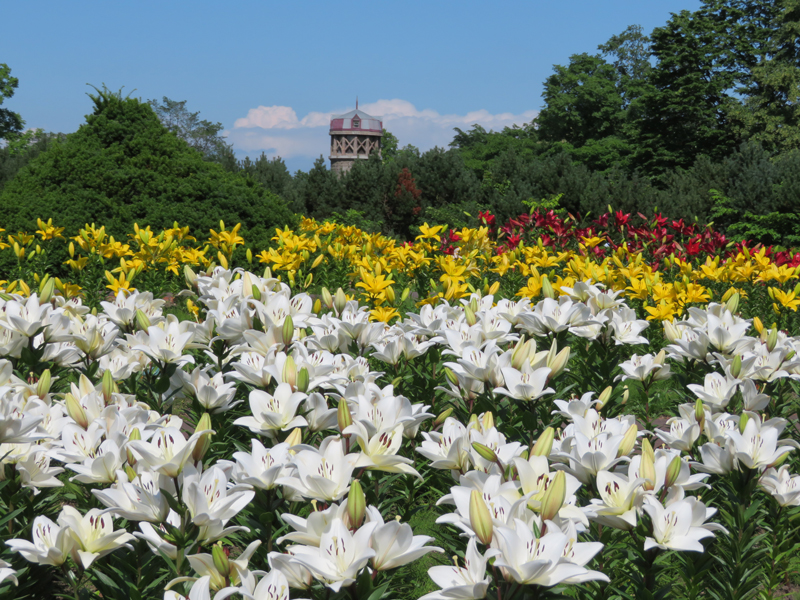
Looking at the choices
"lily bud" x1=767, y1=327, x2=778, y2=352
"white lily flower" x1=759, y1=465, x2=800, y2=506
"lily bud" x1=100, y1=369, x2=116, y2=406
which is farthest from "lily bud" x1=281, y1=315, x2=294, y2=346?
"lily bud" x1=767, y1=327, x2=778, y2=352

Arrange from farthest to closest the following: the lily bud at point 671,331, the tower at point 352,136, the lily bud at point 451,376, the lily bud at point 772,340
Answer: the tower at point 352,136 → the lily bud at point 671,331 → the lily bud at point 772,340 → the lily bud at point 451,376

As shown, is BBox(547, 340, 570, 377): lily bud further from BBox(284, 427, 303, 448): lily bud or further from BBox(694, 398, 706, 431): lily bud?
→ BBox(284, 427, 303, 448): lily bud

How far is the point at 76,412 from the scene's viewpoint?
2.04 meters

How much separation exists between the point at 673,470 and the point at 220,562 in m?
1.19

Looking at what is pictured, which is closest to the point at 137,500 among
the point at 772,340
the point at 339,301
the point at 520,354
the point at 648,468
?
the point at 648,468

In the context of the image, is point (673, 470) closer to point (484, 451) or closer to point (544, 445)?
point (544, 445)

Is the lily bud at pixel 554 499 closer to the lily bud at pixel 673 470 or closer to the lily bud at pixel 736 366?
the lily bud at pixel 673 470

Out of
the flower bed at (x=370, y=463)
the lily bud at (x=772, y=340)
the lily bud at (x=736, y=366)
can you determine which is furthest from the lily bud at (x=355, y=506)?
the lily bud at (x=772, y=340)

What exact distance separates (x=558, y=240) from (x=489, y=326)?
5.36 meters

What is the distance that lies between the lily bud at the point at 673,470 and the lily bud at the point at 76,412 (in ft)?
5.84

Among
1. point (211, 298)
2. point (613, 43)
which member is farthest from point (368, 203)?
point (613, 43)

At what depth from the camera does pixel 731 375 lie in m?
2.71

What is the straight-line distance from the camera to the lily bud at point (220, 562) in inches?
54.8

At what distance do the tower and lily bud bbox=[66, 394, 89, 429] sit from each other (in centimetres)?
5874
